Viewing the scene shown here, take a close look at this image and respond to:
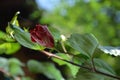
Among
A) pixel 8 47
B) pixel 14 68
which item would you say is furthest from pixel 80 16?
pixel 8 47

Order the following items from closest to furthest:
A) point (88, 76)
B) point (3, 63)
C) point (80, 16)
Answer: point (88, 76) → point (3, 63) → point (80, 16)

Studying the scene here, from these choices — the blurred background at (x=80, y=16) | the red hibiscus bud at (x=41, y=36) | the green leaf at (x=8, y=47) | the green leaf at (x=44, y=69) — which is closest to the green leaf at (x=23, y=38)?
the red hibiscus bud at (x=41, y=36)

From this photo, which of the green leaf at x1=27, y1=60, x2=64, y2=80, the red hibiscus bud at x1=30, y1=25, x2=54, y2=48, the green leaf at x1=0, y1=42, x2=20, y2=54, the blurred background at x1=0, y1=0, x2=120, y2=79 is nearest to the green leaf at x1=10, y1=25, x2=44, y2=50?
the red hibiscus bud at x1=30, y1=25, x2=54, y2=48

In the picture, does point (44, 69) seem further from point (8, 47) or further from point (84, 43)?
point (84, 43)

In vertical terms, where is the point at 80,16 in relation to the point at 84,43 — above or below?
above

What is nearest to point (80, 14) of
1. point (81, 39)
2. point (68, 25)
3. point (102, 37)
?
point (68, 25)

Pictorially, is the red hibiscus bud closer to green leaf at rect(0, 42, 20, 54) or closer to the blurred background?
green leaf at rect(0, 42, 20, 54)
